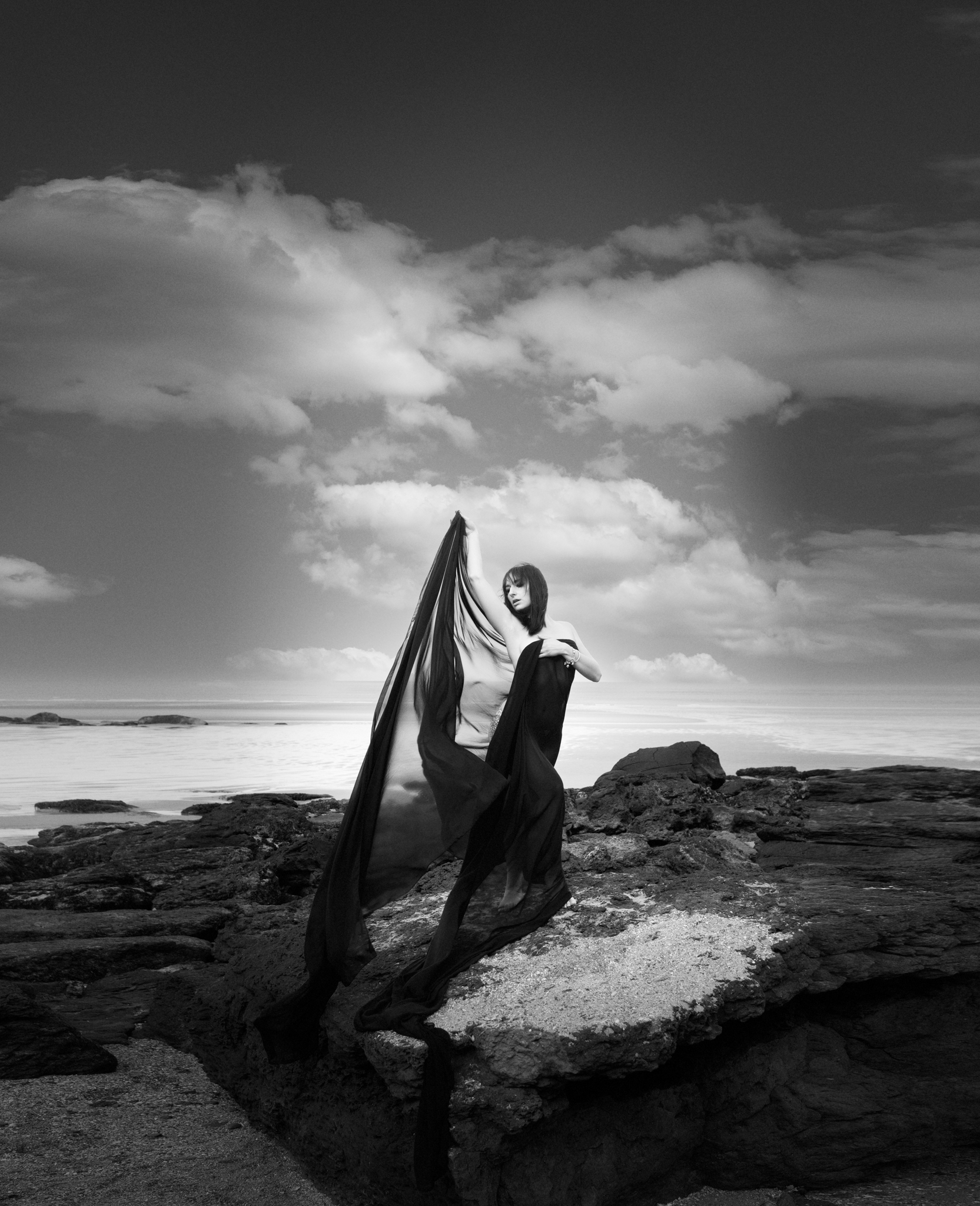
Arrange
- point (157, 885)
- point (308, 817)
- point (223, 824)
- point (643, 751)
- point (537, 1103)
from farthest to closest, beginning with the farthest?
point (643, 751) < point (308, 817) < point (223, 824) < point (157, 885) < point (537, 1103)

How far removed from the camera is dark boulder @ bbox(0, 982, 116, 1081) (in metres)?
5.71

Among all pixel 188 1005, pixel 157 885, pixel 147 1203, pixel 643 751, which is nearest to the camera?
pixel 147 1203

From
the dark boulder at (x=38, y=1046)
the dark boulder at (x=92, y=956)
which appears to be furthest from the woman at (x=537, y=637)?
the dark boulder at (x=92, y=956)

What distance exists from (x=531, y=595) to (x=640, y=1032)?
2420 mm

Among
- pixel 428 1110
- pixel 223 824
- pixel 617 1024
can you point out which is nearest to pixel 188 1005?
pixel 428 1110

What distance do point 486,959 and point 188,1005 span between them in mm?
2614

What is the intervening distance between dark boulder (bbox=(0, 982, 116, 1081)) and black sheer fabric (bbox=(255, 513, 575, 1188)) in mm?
1570

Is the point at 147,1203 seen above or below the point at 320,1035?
below

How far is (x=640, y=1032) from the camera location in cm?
418

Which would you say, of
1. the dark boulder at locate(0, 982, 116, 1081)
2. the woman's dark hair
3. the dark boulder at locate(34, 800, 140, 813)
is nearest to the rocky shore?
the dark boulder at locate(0, 982, 116, 1081)

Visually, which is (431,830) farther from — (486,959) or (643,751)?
(643,751)

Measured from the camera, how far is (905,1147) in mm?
4758

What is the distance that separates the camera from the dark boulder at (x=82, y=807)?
18703mm

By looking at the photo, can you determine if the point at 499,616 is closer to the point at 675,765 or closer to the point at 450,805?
the point at 450,805
